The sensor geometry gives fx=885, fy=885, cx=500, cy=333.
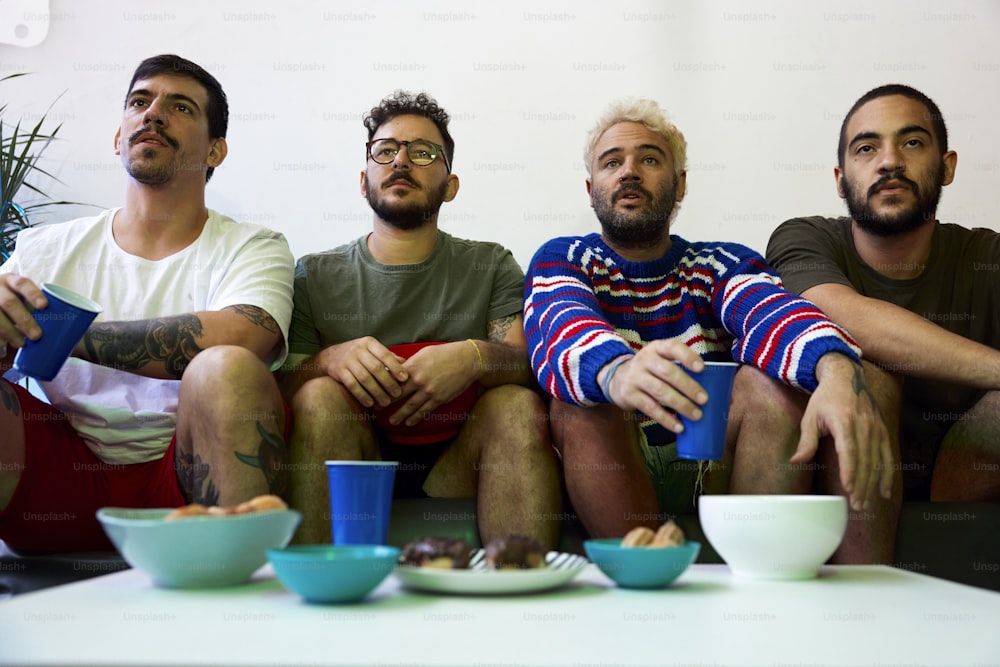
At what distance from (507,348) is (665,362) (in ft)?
2.40

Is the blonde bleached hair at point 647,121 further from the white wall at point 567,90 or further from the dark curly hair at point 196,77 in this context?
the dark curly hair at point 196,77

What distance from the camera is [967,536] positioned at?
1.77 m

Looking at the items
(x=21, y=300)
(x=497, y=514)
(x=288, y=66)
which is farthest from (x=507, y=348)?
(x=288, y=66)

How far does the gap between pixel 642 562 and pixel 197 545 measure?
0.47 m

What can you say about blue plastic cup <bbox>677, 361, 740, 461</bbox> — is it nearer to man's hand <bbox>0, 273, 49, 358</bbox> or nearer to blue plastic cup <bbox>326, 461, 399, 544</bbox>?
blue plastic cup <bbox>326, 461, 399, 544</bbox>

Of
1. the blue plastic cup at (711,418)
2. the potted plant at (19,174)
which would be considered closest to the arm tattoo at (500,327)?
the blue plastic cup at (711,418)

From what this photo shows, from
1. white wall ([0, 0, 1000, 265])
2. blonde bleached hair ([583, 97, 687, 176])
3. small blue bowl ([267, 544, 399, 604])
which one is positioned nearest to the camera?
small blue bowl ([267, 544, 399, 604])

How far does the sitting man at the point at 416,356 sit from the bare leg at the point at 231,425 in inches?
5.6

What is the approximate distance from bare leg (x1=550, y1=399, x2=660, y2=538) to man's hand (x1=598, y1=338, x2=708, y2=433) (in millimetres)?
170

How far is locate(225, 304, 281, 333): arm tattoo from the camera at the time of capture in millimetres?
→ 1823

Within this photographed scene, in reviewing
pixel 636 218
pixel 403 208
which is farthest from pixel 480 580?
pixel 403 208

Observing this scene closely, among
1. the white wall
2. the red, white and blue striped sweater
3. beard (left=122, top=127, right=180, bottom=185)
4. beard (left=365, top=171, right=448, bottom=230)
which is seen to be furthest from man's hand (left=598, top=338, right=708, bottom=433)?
the white wall

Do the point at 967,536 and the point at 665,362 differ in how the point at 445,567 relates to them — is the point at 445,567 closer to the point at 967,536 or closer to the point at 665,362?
the point at 665,362

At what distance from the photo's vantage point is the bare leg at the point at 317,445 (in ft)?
5.40
